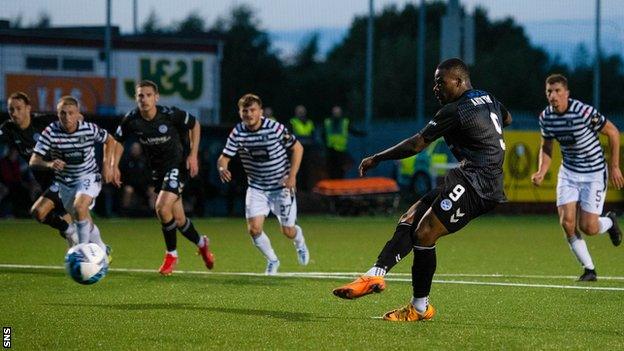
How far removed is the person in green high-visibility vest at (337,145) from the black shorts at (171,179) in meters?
15.1

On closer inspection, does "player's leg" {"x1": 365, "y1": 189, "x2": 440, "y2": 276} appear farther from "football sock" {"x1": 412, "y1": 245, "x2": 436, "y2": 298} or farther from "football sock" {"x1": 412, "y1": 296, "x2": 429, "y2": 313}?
"football sock" {"x1": 412, "y1": 296, "x2": 429, "y2": 313}

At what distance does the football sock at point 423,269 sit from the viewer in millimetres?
9734

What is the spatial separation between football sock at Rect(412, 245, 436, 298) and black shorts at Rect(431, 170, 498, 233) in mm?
259

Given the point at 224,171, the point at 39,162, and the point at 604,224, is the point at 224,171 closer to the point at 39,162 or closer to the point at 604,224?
the point at 39,162

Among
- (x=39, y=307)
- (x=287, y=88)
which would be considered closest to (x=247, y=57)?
(x=287, y=88)

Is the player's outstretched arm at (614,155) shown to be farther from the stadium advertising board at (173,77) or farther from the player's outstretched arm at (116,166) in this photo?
the stadium advertising board at (173,77)

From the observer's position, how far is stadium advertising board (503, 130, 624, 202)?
96.1ft

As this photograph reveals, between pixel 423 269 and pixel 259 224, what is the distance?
499 cm

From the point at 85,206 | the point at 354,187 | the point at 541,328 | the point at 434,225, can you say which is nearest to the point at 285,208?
the point at 85,206

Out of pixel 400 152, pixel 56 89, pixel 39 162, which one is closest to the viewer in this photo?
pixel 400 152

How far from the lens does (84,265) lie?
33.7 ft

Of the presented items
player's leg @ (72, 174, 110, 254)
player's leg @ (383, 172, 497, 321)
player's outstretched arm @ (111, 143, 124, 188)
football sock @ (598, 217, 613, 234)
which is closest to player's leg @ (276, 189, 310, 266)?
player's outstretched arm @ (111, 143, 124, 188)

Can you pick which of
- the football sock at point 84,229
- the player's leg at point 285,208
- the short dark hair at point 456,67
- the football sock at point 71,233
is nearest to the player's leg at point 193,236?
the player's leg at point 285,208

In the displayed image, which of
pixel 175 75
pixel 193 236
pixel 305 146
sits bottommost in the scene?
pixel 305 146
